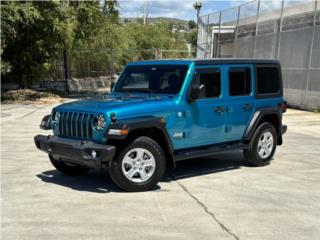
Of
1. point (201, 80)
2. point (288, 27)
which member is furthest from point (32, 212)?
point (288, 27)

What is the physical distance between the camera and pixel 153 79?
25.4 feet

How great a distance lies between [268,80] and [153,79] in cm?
227

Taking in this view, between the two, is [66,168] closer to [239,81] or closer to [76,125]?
[76,125]

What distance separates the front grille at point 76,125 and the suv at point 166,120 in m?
0.01

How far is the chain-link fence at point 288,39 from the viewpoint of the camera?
18859mm

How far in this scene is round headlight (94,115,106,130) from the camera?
6.45m

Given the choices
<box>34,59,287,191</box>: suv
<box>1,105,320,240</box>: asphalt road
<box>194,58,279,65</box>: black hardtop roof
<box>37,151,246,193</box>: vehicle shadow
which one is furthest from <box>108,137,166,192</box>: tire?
<box>194,58,279,65</box>: black hardtop roof

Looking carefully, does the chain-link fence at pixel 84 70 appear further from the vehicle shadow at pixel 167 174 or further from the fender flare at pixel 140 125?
the fender flare at pixel 140 125

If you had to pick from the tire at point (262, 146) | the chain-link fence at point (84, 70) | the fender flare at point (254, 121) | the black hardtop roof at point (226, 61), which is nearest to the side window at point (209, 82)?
the black hardtop roof at point (226, 61)

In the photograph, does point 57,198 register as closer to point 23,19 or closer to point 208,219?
point 208,219

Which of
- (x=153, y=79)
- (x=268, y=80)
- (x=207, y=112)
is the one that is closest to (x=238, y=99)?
(x=207, y=112)

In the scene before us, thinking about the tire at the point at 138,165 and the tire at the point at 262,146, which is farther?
the tire at the point at 262,146

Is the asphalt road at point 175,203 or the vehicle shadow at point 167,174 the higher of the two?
the asphalt road at point 175,203

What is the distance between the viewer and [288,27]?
70.2ft
